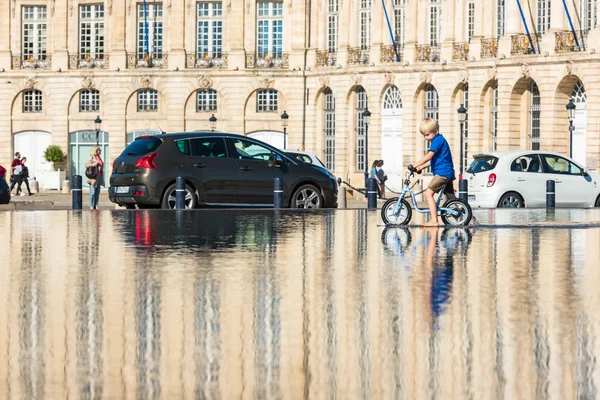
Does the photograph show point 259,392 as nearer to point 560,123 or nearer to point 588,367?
point 588,367

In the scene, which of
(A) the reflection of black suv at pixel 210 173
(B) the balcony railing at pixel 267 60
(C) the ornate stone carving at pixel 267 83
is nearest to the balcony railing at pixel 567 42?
(B) the balcony railing at pixel 267 60

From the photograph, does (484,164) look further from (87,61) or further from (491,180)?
(87,61)

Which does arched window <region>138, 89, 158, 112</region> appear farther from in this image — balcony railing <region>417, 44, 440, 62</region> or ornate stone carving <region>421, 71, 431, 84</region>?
ornate stone carving <region>421, 71, 431, 84</region>

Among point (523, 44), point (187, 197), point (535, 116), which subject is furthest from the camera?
point (535, 116)

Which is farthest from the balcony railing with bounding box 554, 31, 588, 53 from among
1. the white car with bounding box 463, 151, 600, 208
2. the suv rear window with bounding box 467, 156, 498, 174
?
the suv rear window with bounding box 467, 156, 498, 174

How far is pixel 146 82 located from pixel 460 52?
1474 centimetres

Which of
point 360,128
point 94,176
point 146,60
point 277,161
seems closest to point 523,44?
point 360,128

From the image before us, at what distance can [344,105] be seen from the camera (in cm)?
6000

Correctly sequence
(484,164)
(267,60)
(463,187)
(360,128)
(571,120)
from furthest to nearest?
(267,60)
(360,128)
(571,120)
(484,164)
(463,187)

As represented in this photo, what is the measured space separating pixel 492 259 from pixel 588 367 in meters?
6.41

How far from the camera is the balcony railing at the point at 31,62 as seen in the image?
65.2 m

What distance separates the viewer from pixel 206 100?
6431cm

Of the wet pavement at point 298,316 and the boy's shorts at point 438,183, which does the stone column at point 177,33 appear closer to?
the boy's shorts at point 438,183

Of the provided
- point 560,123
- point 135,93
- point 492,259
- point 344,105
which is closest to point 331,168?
point 344,105
